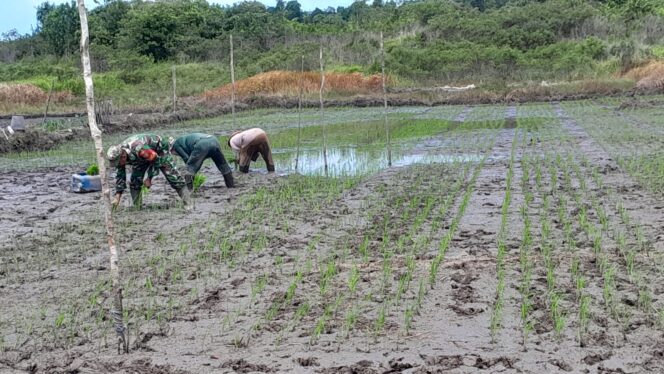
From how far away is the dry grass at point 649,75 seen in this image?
2792 centimetres

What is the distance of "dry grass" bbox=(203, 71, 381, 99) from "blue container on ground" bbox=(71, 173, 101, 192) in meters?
21.8

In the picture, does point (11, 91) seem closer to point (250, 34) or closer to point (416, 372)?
point (250, 34)

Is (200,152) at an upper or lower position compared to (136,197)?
upper

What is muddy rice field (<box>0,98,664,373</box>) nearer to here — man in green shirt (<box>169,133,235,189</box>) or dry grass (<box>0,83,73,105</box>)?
man in green shirt (<box>169,133,235,189</box>)

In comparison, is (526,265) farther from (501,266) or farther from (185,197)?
(185,197)

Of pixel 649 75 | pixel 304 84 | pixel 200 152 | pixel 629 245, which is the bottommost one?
pixel 629 245

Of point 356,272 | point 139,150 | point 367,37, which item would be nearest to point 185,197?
point 139,150

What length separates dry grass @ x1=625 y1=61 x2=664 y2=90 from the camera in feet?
91.6

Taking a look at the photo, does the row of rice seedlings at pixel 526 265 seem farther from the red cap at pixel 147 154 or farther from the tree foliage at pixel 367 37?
the tree foliage at pixel 367 37

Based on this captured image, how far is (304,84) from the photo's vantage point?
106 feet

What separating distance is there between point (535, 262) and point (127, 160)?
15.5ft

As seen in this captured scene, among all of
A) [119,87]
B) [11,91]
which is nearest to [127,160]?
[11,91]

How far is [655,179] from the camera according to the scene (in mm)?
9492

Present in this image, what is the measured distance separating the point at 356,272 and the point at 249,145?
5.87 meters
